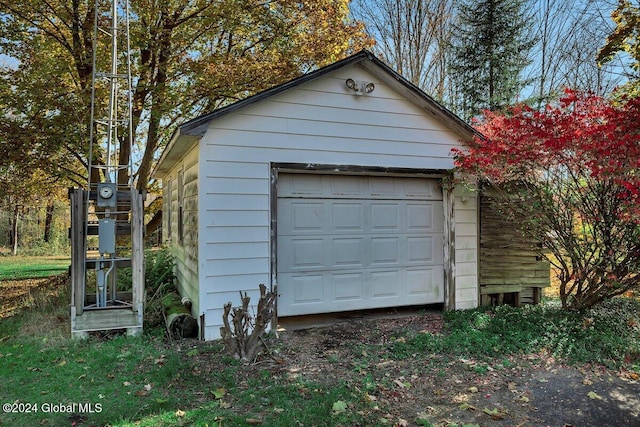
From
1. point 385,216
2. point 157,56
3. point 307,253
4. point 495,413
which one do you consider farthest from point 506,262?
point 157,56

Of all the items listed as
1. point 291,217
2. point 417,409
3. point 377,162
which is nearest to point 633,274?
point 377,162

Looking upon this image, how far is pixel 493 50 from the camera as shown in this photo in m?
13.3

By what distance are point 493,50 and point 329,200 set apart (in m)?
10.4

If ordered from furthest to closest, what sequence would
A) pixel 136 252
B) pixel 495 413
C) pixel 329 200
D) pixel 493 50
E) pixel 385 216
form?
pixel 493 50
pixel 385 216
pixel 329 200
pixel 136 252
pixel 495 413

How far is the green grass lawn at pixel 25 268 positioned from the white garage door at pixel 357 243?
31.8 ft

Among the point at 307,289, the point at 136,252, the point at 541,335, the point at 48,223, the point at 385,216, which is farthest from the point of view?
the point at 48,223

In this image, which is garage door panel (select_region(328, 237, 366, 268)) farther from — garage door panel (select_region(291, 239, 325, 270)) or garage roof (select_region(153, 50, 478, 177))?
garage roof (select_region(153, 50, 478, 177))

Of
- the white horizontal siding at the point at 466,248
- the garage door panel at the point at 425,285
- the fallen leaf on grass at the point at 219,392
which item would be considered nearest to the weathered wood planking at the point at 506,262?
the white horizontal siding at the point at 466,248

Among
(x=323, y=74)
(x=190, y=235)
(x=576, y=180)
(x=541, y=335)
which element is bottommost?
(x=541, y=335)

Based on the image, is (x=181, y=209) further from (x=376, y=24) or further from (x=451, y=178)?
(x=376, y=24)

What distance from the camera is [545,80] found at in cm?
1355

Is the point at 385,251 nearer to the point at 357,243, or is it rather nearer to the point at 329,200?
the point at 357,243

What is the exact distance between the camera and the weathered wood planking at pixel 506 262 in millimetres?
6723

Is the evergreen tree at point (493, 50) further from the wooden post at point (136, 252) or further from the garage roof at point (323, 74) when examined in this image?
the wooden post at point (136, 252)
